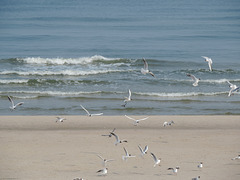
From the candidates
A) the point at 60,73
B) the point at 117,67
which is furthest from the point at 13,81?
the point at 117,67

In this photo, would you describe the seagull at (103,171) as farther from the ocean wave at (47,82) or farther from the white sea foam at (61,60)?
the white sea foam at (61,60)

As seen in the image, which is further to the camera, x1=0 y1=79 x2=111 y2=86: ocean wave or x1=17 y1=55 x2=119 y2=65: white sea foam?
x1=17 y1=55 x2=119 y2=65: white sea foam

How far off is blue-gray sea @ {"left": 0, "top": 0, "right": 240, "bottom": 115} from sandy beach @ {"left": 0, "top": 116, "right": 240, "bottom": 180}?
2351 mm

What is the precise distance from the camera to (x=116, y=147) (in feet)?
48.7

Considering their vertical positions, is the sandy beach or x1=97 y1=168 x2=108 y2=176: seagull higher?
the sandy beach

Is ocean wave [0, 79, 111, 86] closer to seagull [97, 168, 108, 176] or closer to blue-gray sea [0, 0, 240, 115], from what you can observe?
blue-gray sea [0, 0, 240, 115]

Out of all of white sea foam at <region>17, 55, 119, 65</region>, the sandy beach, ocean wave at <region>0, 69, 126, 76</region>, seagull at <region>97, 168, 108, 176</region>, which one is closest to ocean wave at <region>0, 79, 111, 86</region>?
ocean wave at <region>0, 69, 126, 76</region>

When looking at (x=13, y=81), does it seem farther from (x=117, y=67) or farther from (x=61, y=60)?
(x=117, y=67)

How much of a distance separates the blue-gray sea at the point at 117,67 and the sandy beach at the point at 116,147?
7.71ft

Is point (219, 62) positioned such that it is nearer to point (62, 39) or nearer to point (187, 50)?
point (187, 50)

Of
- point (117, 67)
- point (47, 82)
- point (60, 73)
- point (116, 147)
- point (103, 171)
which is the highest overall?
point (117, 67)

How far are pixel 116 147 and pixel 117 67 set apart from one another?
17.4 meters

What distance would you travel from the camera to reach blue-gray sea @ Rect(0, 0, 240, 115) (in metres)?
22.1

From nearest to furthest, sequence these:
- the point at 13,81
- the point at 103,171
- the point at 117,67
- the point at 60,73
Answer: the point at 103,171 < the point at 13,81 < the point at 60,73 < the point at 117,67
